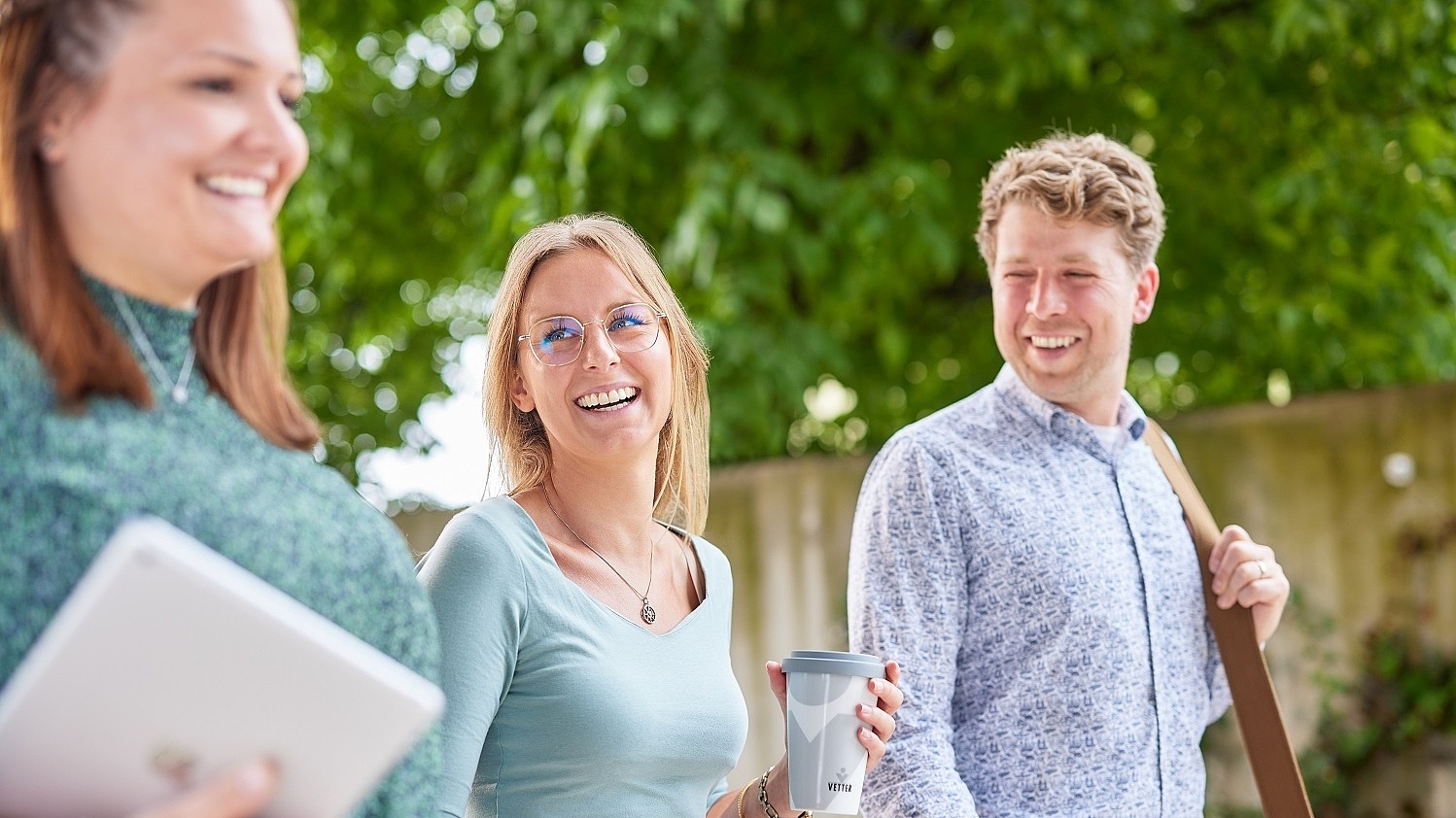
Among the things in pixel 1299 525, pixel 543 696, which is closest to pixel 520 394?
pixel 543 696

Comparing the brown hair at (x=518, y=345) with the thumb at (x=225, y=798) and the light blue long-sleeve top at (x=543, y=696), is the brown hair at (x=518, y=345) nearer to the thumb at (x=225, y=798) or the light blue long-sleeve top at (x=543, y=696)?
the light blue long-sleeve top at (x=543, y=696)

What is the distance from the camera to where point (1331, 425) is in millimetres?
4828

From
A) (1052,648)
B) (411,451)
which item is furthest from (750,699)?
(1052,648)

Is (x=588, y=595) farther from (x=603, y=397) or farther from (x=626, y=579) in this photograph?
(x=603, y=397)

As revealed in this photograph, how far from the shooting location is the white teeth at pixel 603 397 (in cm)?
210

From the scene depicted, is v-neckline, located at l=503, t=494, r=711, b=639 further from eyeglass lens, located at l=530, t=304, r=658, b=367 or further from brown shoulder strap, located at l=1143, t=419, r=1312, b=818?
brown shoulder strap, located at l=1143, t=419, r=1312, b=818

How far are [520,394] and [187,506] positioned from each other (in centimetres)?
106

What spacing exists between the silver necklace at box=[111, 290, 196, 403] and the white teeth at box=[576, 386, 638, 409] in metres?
0.85

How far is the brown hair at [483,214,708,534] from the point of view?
219 cm

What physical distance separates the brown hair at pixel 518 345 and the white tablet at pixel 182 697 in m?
1.11

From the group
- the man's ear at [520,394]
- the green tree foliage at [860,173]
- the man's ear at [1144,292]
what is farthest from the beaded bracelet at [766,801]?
the green tree foliage at [860,173]

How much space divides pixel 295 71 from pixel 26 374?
354 millimetres

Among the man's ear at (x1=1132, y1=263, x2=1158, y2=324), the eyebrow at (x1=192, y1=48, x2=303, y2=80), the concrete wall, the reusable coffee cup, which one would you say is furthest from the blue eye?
the concrete wall

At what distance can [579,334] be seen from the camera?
2.12 metres
